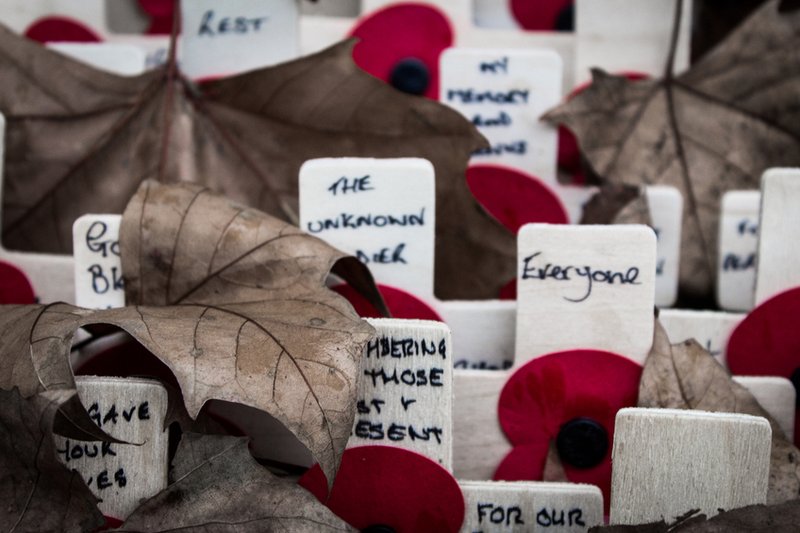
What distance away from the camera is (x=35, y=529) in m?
0.57

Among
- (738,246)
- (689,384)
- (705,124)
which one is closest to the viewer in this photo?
(689,384)

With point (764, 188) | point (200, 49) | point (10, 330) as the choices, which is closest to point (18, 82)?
point (200, 49)

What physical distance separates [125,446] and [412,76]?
567 millimetres

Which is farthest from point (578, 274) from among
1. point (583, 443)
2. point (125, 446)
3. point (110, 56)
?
point (110, 56)

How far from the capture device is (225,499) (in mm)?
582

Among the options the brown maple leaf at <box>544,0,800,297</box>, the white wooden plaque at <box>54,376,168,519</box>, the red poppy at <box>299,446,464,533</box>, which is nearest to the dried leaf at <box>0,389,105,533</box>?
the white wooden plaque at <box>54,376,168,519</box>

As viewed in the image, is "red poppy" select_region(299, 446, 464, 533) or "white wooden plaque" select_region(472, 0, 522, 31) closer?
"red poppy" select_region(299, 446, 464, 533)

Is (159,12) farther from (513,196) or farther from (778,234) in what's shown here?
(778,234)

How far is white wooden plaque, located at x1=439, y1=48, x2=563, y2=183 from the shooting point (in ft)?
3.04

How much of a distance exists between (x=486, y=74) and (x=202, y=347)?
1.52 ft

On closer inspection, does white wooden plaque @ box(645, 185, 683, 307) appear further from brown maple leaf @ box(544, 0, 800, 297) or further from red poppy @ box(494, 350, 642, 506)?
red poppy @ box(494, 350, 642, 506)

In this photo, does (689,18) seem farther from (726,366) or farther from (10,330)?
(10,330)

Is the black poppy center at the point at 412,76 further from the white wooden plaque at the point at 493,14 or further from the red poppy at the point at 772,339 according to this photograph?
the red poppy at the point at 772,339

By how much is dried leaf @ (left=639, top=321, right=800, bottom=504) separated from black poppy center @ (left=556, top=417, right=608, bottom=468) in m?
0.04
